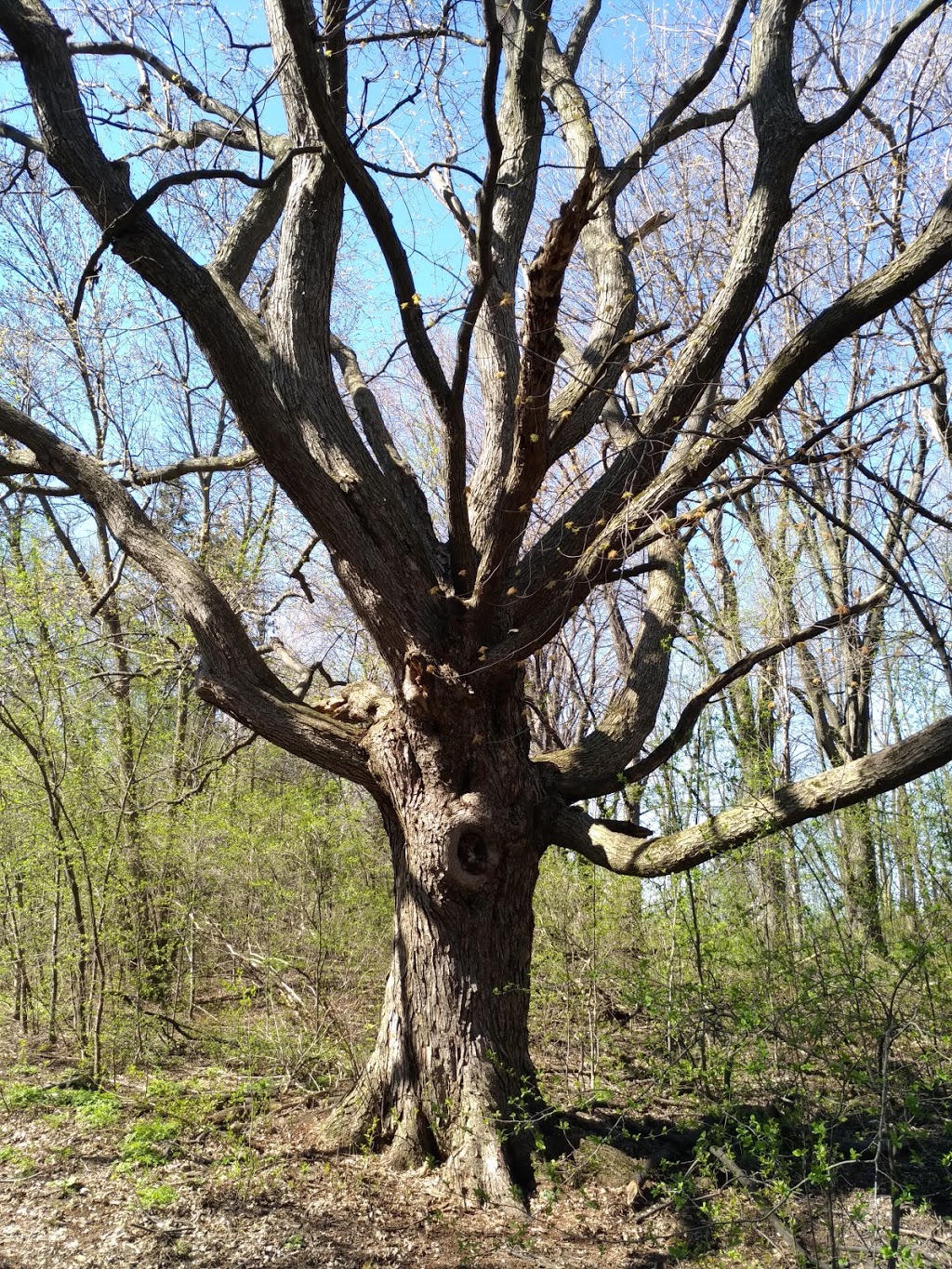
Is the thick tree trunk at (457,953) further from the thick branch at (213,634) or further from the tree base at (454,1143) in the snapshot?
the thick branch at (213,634)

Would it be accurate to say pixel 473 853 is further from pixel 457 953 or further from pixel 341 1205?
pixel 341 1205

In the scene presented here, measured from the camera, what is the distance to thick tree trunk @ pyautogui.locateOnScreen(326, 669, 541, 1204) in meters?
3.98

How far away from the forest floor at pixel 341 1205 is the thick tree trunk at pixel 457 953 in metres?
0.22

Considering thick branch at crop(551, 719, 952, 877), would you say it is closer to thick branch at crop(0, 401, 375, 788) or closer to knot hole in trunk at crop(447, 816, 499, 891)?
knot hole in trunk at crop(447, 816, 499, 891)

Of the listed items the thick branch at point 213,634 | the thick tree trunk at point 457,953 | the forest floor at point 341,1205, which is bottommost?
the forest floor at point 341,1205

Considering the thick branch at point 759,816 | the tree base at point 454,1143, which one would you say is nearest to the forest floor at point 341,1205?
the tree base at point 454,1143

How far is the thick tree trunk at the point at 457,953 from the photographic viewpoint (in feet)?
13.1

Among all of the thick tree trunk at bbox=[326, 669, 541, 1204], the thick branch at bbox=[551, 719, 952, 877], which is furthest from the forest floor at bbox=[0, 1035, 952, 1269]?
the thick branch at bbox=[551, 719, 952, 877]

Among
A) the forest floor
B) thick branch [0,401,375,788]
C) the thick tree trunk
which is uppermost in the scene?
thick branch [0,401,375,788]

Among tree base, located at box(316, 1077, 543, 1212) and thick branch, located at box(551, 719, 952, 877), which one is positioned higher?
thick branch, located at box(551, 719, 952, 877)

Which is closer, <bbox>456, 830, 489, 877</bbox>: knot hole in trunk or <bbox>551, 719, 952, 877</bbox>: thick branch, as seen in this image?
<bbox>551, 719, 952, 877</bbox>: thick branch

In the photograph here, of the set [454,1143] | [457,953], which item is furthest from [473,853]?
[454,1143]

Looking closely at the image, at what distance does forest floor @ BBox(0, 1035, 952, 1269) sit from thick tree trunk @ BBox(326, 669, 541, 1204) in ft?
0.72

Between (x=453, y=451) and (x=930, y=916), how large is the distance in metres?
3.04
